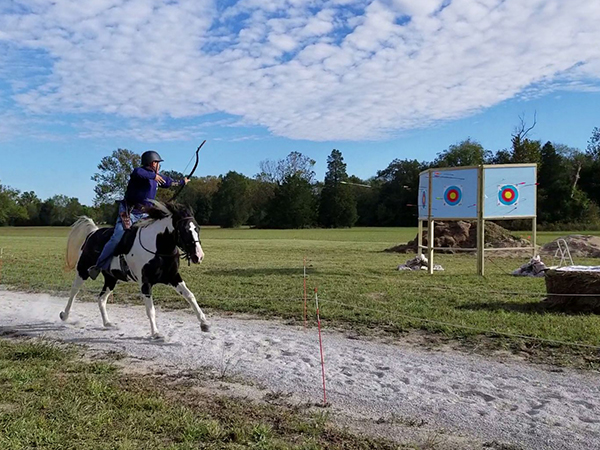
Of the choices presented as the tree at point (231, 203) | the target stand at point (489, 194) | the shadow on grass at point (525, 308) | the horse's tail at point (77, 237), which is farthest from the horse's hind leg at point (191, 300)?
the tree at point (231, 203)

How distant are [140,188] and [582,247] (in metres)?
23.2

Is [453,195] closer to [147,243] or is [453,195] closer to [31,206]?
[147,243]

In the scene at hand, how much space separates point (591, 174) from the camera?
250ft

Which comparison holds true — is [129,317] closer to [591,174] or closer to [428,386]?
[428,386]

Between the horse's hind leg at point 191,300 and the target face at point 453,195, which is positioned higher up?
the target face at point 453,195

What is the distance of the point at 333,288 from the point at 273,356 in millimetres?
6583

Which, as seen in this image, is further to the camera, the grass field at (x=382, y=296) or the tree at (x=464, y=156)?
the tree at (x=464, y=156)

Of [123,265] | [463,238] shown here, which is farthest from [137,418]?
[463,238]

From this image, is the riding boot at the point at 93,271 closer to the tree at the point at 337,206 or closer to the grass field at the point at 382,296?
the grass field at the point at 382,296

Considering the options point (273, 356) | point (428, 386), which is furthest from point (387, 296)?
point (428, 386)

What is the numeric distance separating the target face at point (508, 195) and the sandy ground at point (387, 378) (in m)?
11.3

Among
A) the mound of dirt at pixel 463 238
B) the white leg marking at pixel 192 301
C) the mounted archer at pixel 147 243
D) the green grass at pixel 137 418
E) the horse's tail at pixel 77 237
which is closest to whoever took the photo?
the green grass at pixel 137 418

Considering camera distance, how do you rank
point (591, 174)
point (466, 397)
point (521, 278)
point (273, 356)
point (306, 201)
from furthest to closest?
point (306, 201), point (591, 174), point (521, 278), point (273, 356), point (466, 397)

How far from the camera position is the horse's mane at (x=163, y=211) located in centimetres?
777
